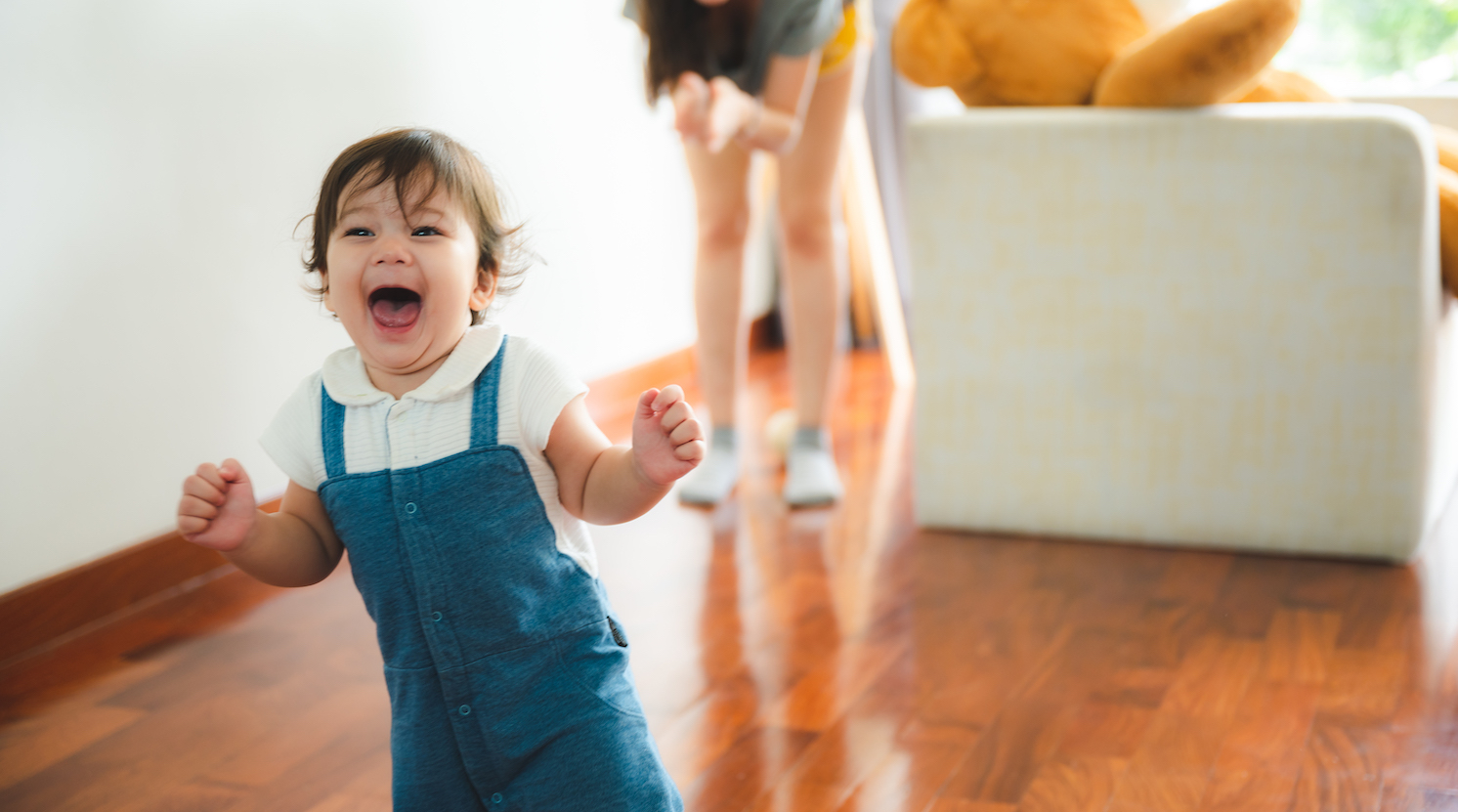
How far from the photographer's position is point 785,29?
166 centimetres

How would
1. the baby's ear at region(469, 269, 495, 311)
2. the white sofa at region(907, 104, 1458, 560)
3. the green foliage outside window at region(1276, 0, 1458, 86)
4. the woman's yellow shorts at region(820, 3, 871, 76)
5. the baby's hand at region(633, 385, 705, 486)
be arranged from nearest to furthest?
the baby's hand at region(633, 385, 705, 486), the baby's ear at region(469, 269, 495, 311), the white sofa at region(907, 104, 1458, 560), the woman's yellow shorts at region(820, 3, 871, 76), the green foliage outside window at region(1276, 0, 1458, 86)

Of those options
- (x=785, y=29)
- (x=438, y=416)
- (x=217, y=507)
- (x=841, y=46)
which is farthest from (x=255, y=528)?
(x=841, y=46)

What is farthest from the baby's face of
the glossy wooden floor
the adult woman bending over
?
the adult woman bending over

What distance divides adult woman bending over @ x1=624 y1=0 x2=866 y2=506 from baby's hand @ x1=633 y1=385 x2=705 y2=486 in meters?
0.80

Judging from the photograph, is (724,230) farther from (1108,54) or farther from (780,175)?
(1108,54)

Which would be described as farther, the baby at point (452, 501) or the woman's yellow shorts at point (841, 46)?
the woman's yellow shorts at point (841, 46)

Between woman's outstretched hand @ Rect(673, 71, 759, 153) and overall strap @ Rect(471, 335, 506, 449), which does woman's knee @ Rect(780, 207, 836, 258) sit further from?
overall strap @ Rect(471, 335, 506, 449)

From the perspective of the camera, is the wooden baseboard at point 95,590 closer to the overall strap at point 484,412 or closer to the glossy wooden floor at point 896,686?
the glossy wooden floor at point 896,686

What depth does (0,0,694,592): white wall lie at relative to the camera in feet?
4.61

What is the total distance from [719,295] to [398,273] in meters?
1.12

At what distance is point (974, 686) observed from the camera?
1.27 metres

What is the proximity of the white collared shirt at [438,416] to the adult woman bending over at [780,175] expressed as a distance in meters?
0.74

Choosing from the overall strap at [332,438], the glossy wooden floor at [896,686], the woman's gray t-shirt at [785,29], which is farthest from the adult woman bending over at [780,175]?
the overall strap at [332,438]

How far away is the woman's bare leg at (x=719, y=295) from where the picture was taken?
187 cm
